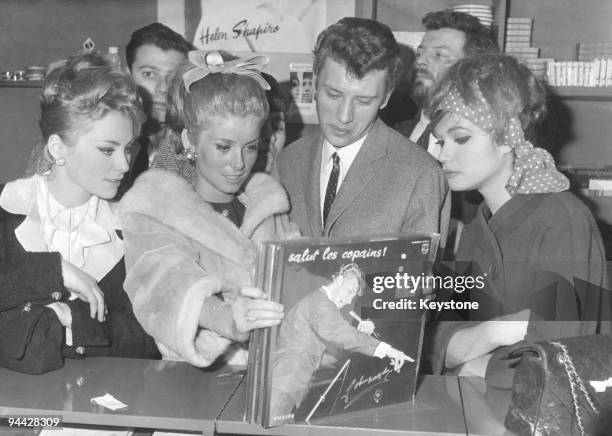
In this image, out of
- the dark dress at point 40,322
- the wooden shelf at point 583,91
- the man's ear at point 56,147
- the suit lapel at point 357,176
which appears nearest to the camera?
the dark dress at point 40,322

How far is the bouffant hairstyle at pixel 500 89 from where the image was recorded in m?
1.79

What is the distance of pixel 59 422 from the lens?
4.39 ft

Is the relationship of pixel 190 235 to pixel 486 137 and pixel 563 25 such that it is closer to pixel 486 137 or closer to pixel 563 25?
pixel 486 137

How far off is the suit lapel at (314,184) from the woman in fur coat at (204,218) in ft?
0.45

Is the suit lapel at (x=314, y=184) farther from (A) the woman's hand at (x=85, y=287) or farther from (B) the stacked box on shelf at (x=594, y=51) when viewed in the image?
(B) the stacked box on shelf at (x=594, y=51)

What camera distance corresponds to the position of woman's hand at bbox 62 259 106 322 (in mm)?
1587

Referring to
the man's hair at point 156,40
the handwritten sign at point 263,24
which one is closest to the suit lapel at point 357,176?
the man's hair at point 156,40

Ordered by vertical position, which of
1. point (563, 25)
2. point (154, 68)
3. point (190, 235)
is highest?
point (563, 25)

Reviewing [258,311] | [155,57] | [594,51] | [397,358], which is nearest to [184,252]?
[258,311]

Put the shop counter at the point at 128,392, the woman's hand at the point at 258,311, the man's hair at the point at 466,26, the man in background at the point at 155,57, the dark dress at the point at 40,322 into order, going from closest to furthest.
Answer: the woman's hand at the point at 258,311 < the shop counter at the point at 128,392 < the dark dress at the point at 40,322 < the man in background at the point at 155,57 < the man's hair at the point at 466,26

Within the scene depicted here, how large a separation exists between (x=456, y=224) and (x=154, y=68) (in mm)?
1175

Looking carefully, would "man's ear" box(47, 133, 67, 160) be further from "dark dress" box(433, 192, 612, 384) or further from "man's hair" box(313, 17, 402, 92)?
"dark dress" box(433, 192, 612, 384)

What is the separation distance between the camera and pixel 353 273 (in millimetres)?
1247

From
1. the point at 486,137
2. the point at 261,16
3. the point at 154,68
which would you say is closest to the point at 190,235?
the point at 486,137
